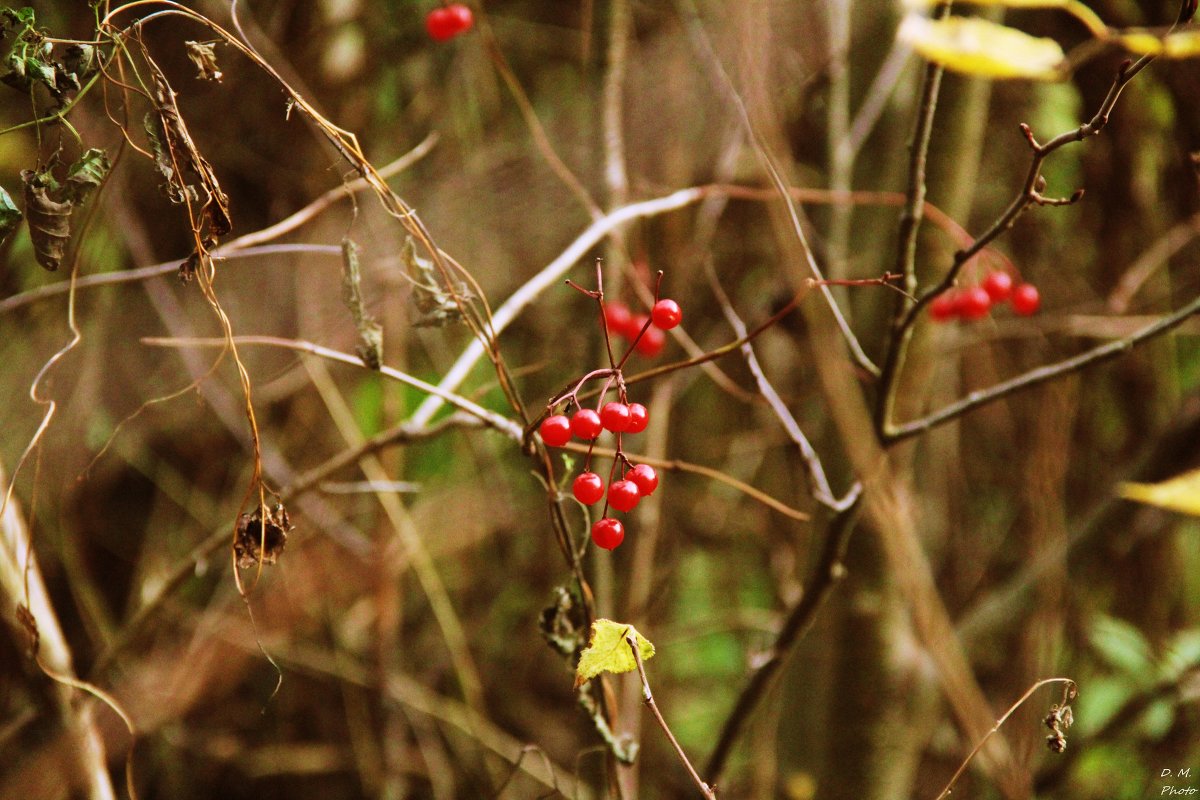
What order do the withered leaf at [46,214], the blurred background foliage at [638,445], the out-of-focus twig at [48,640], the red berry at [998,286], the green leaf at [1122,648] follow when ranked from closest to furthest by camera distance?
the withered leaf at [46,214] < the out-of-focus twig at [48,640] < the red berry at [998,286] < the blurred background foliage at [638,445] < the green leaf at [1122,648]

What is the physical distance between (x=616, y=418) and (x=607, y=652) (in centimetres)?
16

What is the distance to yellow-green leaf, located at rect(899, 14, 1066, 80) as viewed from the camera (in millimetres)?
565

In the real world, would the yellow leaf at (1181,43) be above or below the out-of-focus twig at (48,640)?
above

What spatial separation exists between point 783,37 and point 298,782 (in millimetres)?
1689

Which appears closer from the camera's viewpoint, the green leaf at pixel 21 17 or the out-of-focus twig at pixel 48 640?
the green leaf at pixel 21 17

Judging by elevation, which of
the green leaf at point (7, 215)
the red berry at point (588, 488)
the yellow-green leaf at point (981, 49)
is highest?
the yellow-green leaf at point (981, 49)

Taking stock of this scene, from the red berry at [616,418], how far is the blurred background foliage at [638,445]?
23.8 inches

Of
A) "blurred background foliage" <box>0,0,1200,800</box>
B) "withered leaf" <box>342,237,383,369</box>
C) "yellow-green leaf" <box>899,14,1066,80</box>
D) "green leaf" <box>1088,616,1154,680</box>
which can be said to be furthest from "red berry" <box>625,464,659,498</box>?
"green leaf" <box>1088,616,1154,680</box>

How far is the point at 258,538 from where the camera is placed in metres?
0.66

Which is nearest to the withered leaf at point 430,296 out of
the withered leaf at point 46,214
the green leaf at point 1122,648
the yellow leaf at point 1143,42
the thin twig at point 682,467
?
the thin twig at point 682,467

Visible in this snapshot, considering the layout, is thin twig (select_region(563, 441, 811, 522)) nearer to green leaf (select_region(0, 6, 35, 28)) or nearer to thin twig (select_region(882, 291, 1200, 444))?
thin twig (select_region(882, 291, 1200, 444))

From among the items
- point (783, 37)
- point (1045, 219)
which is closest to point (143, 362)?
point (783, 37)

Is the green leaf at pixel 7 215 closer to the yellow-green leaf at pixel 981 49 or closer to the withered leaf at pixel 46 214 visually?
the withered leaf at pixel 46 214

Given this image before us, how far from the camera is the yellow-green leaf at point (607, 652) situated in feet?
1.98
